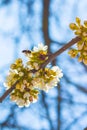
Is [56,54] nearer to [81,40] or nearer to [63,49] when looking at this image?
[63,49]

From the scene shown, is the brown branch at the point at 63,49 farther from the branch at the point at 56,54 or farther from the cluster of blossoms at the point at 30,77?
the cluster of blossoms at the point at 30,77

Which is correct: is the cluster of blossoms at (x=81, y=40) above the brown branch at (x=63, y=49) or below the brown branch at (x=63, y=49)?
above

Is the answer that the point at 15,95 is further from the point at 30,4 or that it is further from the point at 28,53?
the point at 30,4

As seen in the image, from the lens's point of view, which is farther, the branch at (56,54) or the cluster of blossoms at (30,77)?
the cluster of blossoms at (30,77)

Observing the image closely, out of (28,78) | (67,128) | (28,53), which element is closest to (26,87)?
(28,78)

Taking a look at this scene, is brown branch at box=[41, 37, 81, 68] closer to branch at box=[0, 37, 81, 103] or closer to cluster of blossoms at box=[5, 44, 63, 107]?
branch at box=[0, 37, 81, 103]

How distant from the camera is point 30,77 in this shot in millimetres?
1339

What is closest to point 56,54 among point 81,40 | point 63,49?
point 63,49

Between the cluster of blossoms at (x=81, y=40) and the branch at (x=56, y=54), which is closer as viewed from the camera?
the branch at (x=56, y=54)

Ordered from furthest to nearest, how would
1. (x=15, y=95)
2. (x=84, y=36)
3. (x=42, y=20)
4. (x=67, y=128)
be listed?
(x=67, y=128) → (x=42, y=20) → (x=15, y=95) → (x=84, y=36)

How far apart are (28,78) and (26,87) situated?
4cm

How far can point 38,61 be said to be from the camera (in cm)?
136

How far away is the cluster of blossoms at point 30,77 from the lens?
134 cm

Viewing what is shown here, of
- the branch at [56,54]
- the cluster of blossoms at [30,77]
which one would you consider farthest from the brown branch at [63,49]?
the cluster of blossoms at [30,77]
